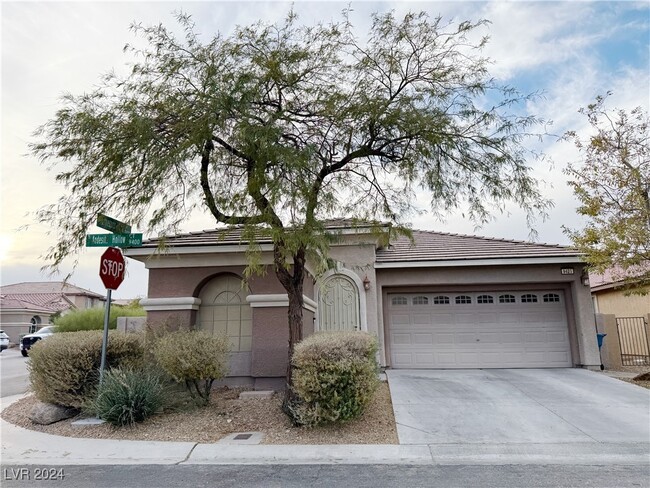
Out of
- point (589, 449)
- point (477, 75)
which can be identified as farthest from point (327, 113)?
point (589, 449)

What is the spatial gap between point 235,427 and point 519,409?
211 inches

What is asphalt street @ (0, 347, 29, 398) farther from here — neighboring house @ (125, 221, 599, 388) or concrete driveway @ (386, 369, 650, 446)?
concrete driveway @ (386, 369, 650, 446)

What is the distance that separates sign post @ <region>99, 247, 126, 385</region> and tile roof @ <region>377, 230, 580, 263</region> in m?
7.50

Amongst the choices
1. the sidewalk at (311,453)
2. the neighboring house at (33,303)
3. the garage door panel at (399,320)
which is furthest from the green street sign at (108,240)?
the neighboring house at (33,303)

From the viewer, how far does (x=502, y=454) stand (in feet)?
20.0

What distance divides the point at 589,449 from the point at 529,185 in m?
4.64

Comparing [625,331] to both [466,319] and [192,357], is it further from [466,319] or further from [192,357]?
[192,357]

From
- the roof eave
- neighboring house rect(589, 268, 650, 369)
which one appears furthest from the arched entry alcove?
neighboring house rect(589, 268, 650, 369)

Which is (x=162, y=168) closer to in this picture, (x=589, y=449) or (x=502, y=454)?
(x=502, y=454)

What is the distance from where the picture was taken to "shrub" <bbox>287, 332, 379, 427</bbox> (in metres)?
6.83

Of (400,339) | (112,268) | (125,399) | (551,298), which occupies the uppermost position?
(112,268)

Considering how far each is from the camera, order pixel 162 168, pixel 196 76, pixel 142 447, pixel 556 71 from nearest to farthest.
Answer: pixel 142 447 < pixel 162 168 < pixel 196 76 < pixel 556 71

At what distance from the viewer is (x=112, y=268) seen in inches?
320

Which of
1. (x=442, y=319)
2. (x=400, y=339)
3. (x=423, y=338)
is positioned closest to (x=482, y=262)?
(x=442, y=319)
